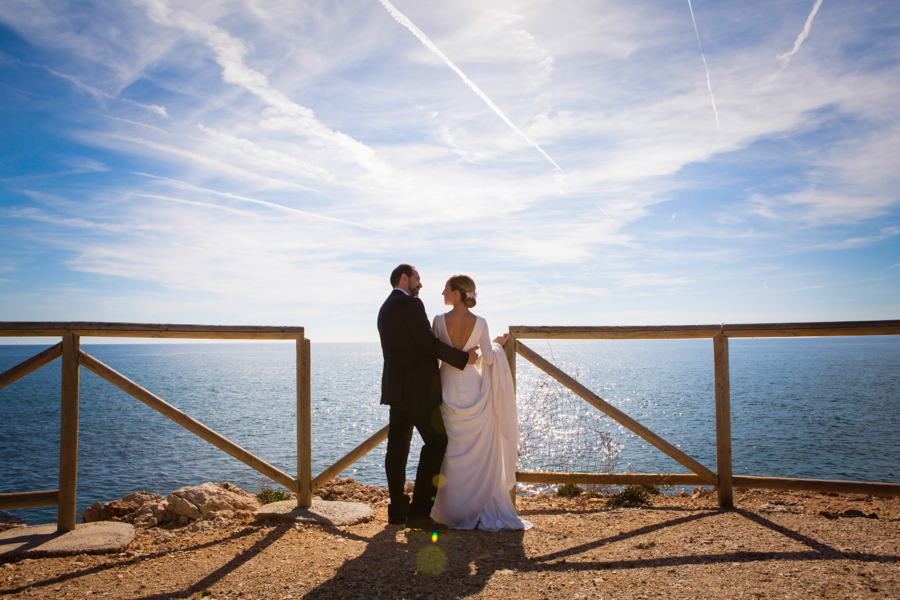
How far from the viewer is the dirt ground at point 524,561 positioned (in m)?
2.96

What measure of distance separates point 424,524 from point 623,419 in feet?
7.16

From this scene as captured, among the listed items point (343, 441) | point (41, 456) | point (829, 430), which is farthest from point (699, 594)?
point (41, 456)

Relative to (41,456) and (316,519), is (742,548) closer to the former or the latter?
(316,519)

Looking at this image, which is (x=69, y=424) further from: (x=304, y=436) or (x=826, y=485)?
(x=826, y=485)

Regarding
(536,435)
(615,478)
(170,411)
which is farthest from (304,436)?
(536,435)

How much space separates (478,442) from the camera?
14.6 ft

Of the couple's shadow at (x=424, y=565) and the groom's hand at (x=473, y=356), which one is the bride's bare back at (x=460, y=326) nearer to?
the groom's hand at (x=473, y=356)

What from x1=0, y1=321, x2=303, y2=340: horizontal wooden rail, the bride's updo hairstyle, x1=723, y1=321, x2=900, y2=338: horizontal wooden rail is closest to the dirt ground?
x1=723, y1=321, x2=900, y2=338: horizontal wooden rail

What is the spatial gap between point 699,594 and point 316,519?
3.22 metres

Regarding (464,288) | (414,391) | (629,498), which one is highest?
(464,288)

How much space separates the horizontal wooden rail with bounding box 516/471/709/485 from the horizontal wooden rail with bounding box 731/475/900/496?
17.1 inches

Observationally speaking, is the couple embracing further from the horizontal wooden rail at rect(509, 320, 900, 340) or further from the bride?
the horizontal wooden rail at rect(509, 320, 900, 340)

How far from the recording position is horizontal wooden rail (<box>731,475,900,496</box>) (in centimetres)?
444

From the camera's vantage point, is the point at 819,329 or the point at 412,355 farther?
the point at 819,329
